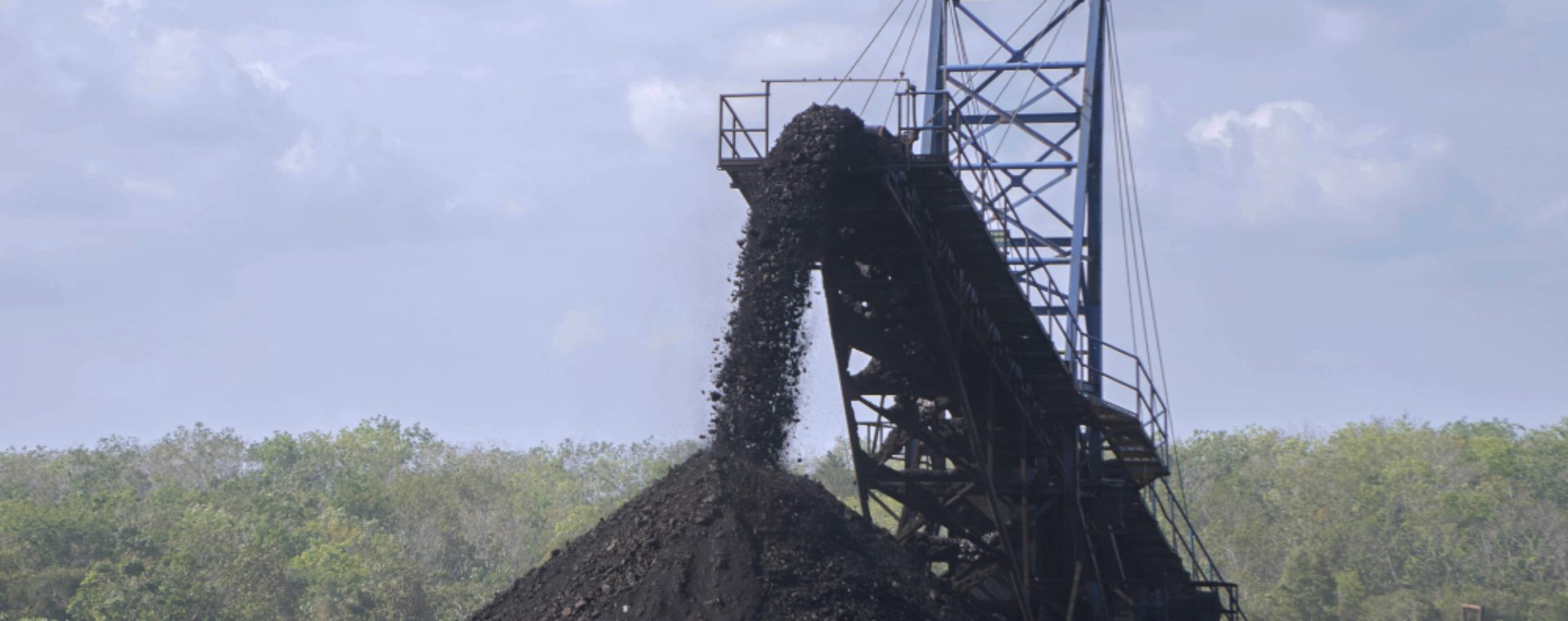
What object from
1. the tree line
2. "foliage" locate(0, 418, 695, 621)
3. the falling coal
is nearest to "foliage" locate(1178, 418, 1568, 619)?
the tree line

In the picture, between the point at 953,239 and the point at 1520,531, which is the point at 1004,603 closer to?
the point at 953,239

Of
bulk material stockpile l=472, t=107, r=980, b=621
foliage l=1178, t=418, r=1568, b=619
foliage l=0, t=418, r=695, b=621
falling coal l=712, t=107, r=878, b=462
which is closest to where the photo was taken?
bulk material stockpile l=472, t=107, r=980, b=621

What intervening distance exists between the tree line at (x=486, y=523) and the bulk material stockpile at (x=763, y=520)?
34077mm

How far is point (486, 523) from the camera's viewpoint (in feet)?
201

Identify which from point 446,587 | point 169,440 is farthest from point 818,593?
point 169,440

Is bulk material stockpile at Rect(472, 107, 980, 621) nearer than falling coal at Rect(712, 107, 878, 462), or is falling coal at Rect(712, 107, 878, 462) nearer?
bulk material stockpile at Rect(472, 107, 980, 621)

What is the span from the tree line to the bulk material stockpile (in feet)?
112

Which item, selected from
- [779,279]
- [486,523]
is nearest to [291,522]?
[486,523]

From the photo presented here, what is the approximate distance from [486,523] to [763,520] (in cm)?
5058

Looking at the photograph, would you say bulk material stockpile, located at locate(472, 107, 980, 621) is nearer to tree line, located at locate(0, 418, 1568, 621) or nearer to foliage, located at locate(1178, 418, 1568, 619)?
tree line, located at locate(0, 418, 1568, 621)

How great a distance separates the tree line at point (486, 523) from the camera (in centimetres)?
4684

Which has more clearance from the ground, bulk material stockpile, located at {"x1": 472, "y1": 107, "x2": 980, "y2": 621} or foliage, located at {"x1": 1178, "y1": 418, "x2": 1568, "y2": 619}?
foliage, located at {"x1": 1178, "y1": 418, "x2": 1568, "y2": 619}

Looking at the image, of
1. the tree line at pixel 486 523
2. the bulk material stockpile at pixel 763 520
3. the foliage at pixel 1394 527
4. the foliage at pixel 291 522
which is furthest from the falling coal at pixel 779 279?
the foliage at pixel 1394 527

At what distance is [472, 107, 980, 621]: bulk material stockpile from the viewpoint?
11.6 meters
